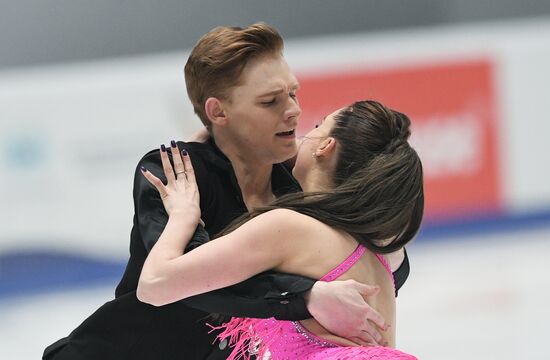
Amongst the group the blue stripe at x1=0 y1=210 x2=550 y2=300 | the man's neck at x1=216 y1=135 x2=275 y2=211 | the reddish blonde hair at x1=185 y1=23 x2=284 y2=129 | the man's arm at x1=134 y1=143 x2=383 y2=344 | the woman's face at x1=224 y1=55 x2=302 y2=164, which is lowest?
the blue stripe at x1=0 y1=210 x2=550 y2=300

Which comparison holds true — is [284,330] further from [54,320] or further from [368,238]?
[54,320]

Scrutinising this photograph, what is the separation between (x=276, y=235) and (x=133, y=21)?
4126 mm

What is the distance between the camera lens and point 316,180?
2.39 meters

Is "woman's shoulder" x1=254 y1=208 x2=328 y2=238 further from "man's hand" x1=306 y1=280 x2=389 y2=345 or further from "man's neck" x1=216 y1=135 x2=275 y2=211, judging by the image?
"man's neck" x1=216 y1=135 x2=275 y2=211

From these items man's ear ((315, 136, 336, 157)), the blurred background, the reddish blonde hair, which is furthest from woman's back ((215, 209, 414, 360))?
the blurred background

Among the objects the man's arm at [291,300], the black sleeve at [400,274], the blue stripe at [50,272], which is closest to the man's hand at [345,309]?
the man's arm at [291,300]

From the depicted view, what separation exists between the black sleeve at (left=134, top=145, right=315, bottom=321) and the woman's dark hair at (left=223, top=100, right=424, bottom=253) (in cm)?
14

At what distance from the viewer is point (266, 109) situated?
2.50 metres

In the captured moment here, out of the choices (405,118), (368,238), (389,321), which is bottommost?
(389,321)

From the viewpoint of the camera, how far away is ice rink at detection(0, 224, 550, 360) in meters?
4.42

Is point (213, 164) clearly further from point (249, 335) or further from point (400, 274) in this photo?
point (400, 274)

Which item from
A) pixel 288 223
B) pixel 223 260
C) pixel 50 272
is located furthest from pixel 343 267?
pixel 50 272

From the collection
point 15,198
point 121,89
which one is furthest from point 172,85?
point 15,198

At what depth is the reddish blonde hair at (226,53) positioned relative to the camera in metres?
2.43
